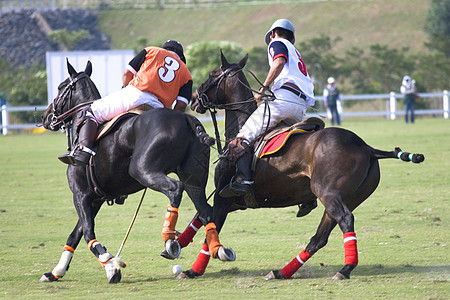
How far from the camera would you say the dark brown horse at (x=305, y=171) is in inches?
273

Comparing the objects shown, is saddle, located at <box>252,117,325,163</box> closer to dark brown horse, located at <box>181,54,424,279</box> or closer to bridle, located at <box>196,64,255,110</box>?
dark brown horse, located at <box>181,54,424,279</box>

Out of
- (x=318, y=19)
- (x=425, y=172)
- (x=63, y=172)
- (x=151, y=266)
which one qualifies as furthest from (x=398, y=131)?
(x=318, y=19)

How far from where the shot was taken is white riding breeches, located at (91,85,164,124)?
7762mm

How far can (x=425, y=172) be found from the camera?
16.1m

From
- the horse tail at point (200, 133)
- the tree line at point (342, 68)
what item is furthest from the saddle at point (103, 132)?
the tree line at point (342, 68)

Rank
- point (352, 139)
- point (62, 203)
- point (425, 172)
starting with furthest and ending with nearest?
point (425, 172) < point (62, 203) < point (352, 139)

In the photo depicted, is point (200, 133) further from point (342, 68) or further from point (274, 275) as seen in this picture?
point (342, 68)

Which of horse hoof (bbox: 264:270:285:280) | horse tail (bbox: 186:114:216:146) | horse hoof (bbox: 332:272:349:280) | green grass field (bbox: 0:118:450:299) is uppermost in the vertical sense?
horse tail (bbox: 186:114:216:146)

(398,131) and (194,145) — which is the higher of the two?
(194,145)

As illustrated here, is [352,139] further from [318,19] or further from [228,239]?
[318,19]

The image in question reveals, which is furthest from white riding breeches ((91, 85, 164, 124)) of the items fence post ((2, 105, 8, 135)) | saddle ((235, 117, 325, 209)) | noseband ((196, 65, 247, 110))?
fence post ((2, 105, 8, 135))

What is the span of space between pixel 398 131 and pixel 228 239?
62.4 feet

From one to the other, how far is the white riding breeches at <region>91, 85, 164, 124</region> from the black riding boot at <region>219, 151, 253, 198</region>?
1128mm

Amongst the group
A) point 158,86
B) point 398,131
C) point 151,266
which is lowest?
point 398,131
